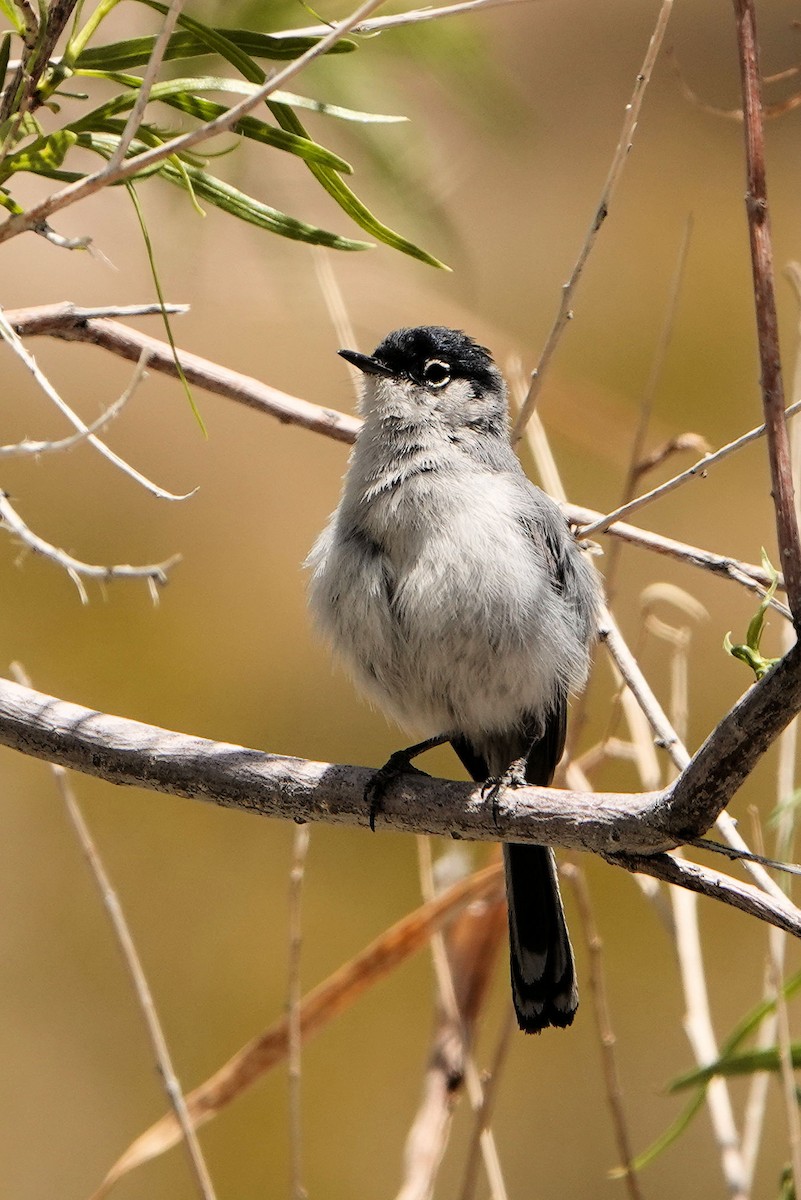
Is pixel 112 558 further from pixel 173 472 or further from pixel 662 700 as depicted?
pixel 662 700

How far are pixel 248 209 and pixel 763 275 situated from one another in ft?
2.24

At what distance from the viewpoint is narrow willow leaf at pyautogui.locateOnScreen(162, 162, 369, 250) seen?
1.32 metres

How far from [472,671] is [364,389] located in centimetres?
65

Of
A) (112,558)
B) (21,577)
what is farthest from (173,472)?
(21,577)

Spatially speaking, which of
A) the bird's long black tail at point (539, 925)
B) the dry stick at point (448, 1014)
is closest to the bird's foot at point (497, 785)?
the bird's long black tail at point (539, 925)

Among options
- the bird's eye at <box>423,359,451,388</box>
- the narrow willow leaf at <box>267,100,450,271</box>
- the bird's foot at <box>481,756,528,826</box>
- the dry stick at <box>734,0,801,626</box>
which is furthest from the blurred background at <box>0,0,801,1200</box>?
the dry stick at <box>734,0,801,626</box>

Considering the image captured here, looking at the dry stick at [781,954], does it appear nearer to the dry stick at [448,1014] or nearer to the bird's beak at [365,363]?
the dry stick at [448,1014]

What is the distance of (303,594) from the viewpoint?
14.4ft

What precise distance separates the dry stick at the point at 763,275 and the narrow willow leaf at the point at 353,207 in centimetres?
43

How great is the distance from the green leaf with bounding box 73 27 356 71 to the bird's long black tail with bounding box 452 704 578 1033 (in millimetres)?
1226

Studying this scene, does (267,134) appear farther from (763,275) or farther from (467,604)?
(467,604)

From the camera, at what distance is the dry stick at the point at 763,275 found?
2.81 feet

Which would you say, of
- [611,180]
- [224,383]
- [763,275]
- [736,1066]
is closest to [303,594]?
[224,383]

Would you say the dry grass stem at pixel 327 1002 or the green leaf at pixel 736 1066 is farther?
the dry grass stem at pixel 327 1002
